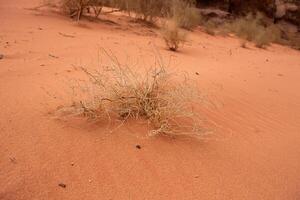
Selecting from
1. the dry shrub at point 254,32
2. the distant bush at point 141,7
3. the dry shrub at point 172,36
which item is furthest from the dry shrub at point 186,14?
the dry shrub at point 172,36

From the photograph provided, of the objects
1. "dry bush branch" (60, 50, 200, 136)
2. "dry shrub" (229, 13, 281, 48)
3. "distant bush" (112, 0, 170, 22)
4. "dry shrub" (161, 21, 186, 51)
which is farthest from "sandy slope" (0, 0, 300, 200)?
"dry shrub" (229, 13, 281, 48)

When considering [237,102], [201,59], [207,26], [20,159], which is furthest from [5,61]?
[207,26]

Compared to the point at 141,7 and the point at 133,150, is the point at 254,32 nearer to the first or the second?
the point at 141,7

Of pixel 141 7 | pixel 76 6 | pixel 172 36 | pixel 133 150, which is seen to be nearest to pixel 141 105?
pixel 133 150

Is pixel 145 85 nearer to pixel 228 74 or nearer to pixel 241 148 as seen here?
pixel 241 148

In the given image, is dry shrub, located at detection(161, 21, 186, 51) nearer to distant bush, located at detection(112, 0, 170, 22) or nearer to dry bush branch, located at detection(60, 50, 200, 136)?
distant bush, located at detection(112, 0, 170, 22)

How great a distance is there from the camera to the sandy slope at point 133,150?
2.44 m

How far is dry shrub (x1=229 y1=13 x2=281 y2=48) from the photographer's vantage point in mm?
12023

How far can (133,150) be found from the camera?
286 centimetres

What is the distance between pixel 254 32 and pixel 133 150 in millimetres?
10914

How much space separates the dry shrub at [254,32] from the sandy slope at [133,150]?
282 inches

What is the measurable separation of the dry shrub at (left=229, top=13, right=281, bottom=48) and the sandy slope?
7.16 meters

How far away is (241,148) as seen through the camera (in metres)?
3.29

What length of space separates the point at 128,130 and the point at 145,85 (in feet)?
1.54
